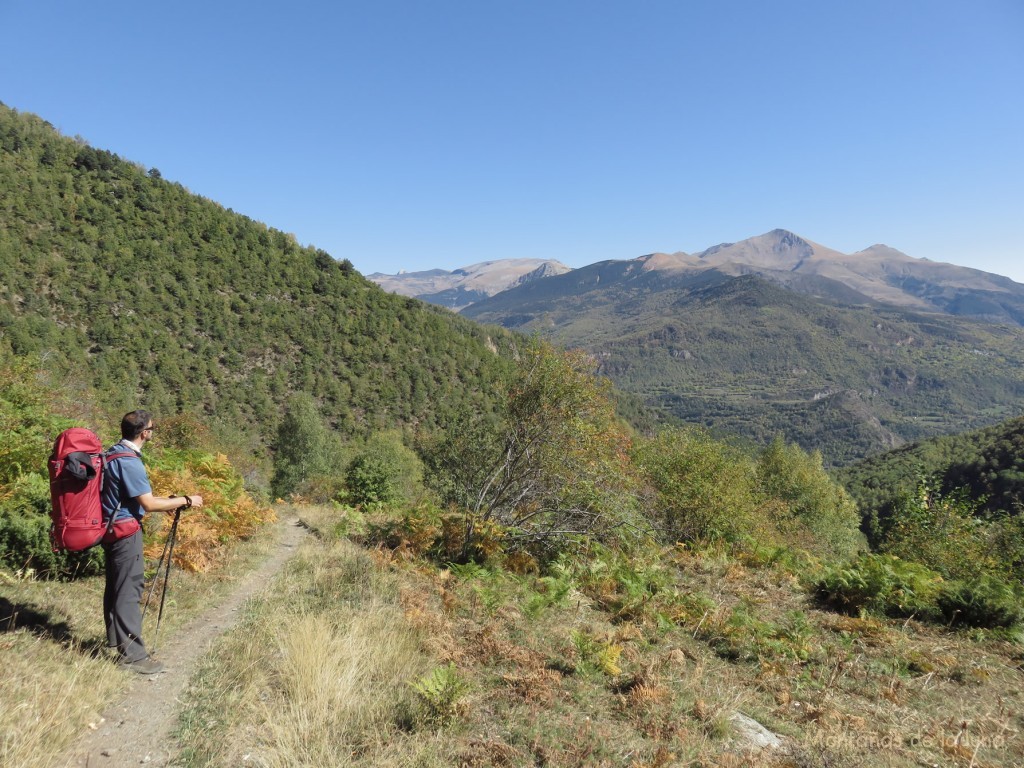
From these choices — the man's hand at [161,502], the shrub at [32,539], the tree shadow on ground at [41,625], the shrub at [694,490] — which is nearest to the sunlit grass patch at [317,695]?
the tree shadow on ground at [41,625]

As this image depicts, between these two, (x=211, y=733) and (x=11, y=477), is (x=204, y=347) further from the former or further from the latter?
(x=211, y=733)

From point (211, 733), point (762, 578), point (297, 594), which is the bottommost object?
point (762, 578)

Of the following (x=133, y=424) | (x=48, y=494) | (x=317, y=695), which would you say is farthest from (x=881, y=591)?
(x=48, y=494)

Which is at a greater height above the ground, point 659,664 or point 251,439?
point 659,664

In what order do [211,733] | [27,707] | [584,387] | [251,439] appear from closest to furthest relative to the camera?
[27,707], [211,733], [584,387], [251,439]

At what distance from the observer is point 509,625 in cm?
654

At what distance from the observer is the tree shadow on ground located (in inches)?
170

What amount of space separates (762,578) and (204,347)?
67.1 m

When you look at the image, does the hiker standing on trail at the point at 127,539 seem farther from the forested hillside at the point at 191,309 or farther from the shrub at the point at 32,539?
the forested hillside at the point at 191,309

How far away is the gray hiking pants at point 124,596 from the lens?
4.15 metres

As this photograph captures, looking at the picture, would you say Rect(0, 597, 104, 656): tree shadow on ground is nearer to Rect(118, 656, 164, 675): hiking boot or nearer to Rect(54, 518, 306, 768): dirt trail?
Rect(118, 656, 164, 675): hiking boot

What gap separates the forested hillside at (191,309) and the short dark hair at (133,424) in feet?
141

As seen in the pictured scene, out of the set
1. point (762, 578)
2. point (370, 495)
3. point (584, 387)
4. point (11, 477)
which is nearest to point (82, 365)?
point (370, 495)

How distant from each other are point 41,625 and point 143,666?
119cm
